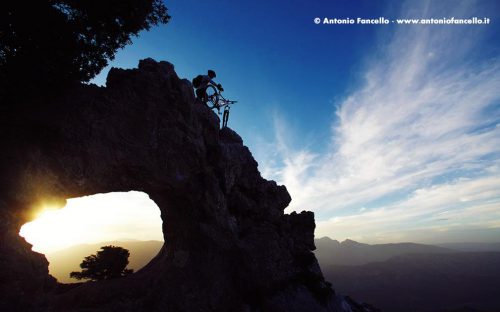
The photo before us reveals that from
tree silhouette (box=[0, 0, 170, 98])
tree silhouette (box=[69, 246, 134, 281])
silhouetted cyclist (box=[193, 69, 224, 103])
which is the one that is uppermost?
silhouetted cyclist (box=[193, 69, 224, 103])

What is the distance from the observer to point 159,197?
21188mm

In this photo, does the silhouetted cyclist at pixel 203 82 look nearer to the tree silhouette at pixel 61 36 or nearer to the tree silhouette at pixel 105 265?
the tree silhouette at pixel 61 36

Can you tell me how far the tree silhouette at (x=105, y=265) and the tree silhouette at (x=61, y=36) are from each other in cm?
1825

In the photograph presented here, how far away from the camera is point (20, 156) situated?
46.3ft

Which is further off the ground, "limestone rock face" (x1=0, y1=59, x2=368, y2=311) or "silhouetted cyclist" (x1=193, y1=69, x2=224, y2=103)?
"silhouetted cyclist" (x1=193, y1=69, x2=224, y2=103)

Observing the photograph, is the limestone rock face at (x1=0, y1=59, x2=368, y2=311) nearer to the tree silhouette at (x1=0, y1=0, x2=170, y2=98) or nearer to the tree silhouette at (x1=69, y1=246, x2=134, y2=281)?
the tree silhouette at (x1=0, y1=0, x2=170, y2=98)

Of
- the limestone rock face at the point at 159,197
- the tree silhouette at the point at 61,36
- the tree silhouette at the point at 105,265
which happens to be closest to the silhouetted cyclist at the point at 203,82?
the limestone rock face at the point at 159,197

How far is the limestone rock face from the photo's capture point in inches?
555

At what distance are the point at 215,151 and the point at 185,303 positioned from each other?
11628 mm

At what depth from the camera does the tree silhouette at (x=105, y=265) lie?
26219 mm

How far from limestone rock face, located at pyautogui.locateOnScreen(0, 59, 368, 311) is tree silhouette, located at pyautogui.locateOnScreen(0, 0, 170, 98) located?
153cm

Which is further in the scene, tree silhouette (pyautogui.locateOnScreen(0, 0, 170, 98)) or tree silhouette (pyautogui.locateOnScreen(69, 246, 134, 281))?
tree silhouette (pyautogui.locateOnScreen(69, 246, 134, 281))

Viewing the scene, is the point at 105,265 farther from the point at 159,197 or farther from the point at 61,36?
the point at 61,36

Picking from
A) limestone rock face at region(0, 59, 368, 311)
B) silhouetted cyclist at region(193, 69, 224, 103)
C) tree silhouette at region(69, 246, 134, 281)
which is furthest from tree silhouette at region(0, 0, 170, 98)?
tree silhouette at region(69, 246, 134, 281)
